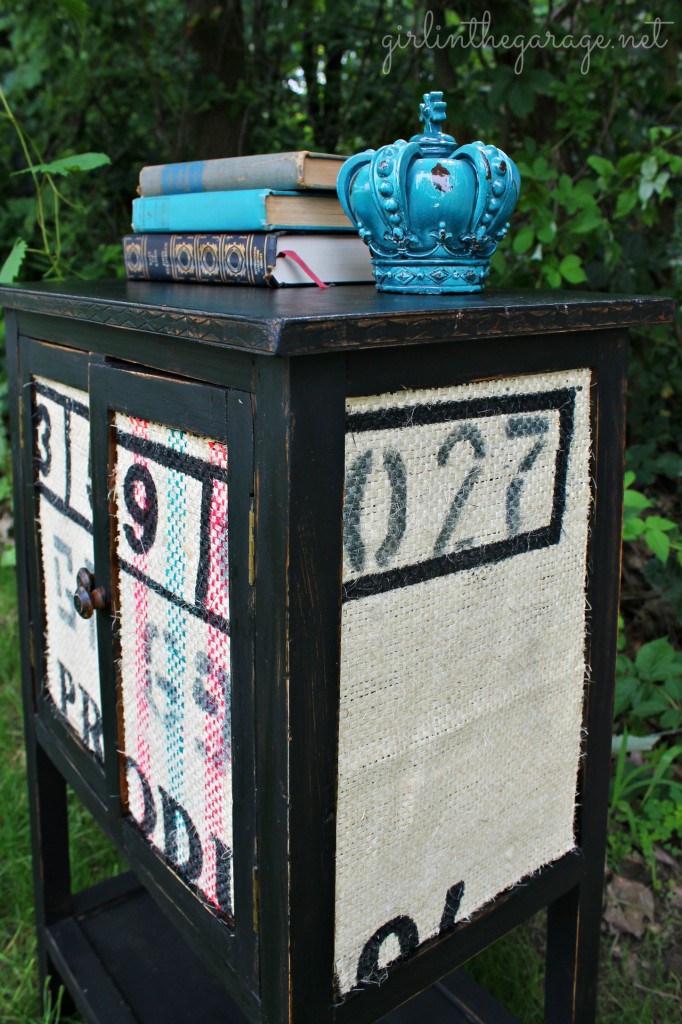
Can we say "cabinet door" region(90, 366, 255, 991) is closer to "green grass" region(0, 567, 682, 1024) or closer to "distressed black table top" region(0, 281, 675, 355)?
"distressed black table top" region(0, 281, 675, 355)

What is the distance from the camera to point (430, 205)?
1013mm

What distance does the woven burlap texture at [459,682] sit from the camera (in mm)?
940

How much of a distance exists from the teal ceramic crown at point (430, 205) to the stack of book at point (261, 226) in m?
0.11

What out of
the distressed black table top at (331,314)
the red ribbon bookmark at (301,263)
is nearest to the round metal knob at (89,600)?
the distressed black table top at (331,314)

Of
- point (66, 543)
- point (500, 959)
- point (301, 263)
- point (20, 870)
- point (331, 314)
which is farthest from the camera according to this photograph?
point (20, 870)

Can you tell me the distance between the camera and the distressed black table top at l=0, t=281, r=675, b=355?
782 millimetres

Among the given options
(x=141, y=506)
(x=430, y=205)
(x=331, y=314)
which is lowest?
(x=141, y=506)

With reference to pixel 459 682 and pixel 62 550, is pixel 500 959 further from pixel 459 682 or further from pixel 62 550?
pixel 62 550

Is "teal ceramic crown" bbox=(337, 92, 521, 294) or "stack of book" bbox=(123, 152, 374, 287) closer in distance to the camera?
"teal ceramic crown" bbox=(337, 92, 521, 294)

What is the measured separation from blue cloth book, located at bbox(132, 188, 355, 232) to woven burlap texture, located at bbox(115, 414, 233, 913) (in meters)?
0.30

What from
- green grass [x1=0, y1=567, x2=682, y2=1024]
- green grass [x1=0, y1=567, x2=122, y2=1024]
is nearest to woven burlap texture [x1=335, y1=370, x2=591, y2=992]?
green grass [x1=0, y1=567, x2=682, y2=1024]

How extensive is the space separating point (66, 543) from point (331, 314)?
30.3 inches

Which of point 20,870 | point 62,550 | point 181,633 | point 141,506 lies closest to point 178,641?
point 181,633

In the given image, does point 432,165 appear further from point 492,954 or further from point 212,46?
point 212,46
